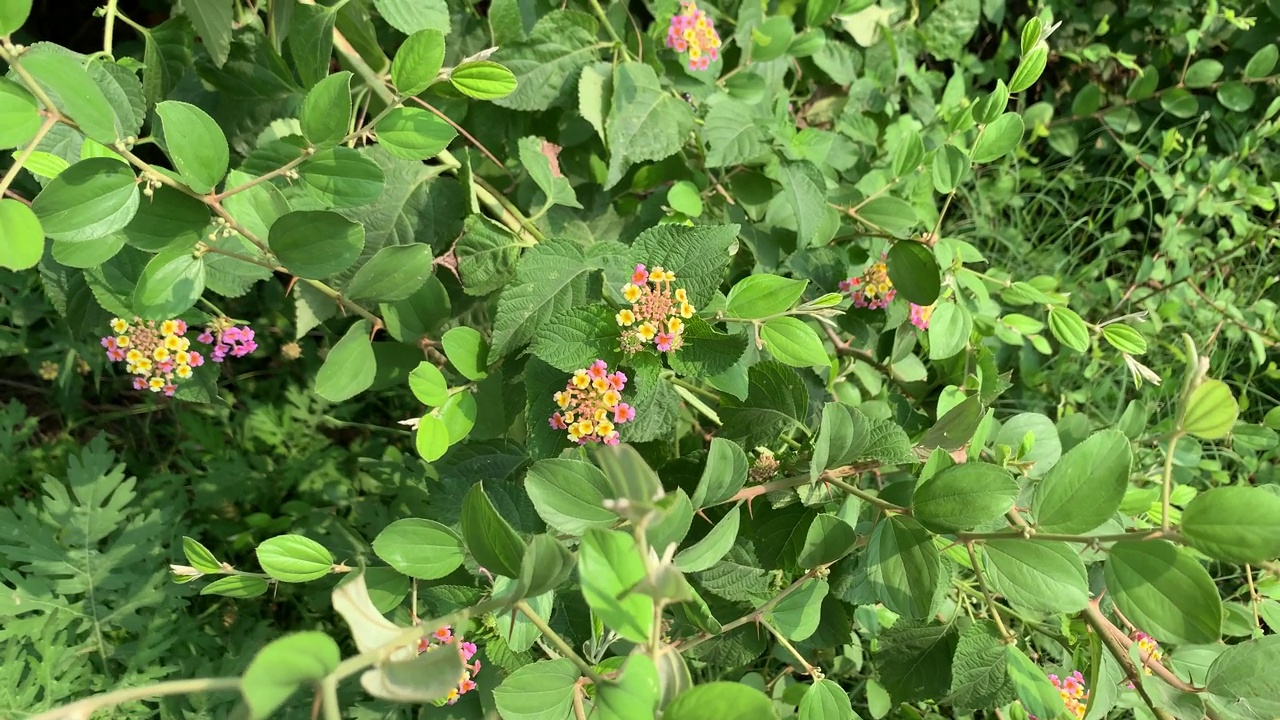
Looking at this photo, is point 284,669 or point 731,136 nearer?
point 284,669

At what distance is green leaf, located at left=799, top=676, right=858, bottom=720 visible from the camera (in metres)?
0.82

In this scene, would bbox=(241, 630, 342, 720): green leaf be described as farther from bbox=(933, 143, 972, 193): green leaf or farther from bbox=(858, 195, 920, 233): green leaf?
bbox=(858, 195, 920, 233): green leaf

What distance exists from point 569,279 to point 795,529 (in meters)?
0.42

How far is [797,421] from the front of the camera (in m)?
0.98

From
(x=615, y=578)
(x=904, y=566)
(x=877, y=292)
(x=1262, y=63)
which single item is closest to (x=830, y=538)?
(x=904, y=566)

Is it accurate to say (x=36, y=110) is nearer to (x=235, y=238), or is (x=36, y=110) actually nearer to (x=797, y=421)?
(x=235, y=238)

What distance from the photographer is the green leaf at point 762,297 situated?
2.77ft

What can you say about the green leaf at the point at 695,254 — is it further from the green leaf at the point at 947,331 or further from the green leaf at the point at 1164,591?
the green leaf at the point at 1164,591

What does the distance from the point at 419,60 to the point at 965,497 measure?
2.24ft

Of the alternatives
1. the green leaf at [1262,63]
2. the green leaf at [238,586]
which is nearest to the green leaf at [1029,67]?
the green leaf at [238,586]

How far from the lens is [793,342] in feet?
2.81

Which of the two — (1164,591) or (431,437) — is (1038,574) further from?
(431,437)

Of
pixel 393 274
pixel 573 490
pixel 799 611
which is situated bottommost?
pixel 799 611

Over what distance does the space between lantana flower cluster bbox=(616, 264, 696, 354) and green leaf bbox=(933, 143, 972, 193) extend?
0.43 meters
